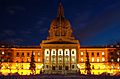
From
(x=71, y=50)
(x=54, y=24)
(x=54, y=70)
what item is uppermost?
(x=54, y=24)

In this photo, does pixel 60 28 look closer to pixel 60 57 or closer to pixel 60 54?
pixel 60 54

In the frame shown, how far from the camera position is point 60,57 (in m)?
148

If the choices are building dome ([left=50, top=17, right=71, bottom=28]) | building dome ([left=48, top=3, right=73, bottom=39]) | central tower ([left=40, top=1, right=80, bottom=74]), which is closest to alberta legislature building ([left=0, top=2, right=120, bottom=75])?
central tower ([left=40, top=1, right=80, bottom=74])

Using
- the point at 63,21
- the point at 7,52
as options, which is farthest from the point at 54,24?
the point at 7,52

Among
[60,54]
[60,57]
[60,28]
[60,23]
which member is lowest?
[60,57]

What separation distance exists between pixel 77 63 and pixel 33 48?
23.2m

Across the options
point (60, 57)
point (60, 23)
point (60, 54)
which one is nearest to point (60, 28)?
point (60, 23)

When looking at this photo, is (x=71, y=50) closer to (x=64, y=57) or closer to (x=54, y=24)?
(x=64, y=57)

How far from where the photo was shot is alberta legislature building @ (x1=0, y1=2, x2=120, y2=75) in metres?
147

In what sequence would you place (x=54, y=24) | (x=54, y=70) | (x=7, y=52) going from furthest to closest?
(x=54, y=24) < (x=7, y=52) < (x=54, y=70)

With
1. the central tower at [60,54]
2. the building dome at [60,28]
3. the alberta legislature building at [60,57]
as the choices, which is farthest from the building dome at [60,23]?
the central tower at [60,54]

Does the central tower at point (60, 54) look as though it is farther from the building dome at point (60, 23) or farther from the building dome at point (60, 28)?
the building dome at point (60, 23)

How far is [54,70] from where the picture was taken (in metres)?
144

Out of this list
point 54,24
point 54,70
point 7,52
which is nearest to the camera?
point 54,70
